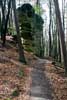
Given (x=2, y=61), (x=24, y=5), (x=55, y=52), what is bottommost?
(x=55, y=52)

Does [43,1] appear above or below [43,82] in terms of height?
above

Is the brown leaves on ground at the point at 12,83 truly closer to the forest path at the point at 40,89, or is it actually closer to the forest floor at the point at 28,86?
the forest floor at the point at 28,86

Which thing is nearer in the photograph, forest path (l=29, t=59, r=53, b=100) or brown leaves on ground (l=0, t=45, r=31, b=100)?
brown leaves on ground (l=0, t=45, r=31, b=100)

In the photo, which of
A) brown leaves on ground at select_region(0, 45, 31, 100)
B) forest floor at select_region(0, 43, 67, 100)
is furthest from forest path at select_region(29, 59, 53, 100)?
brown leaves on ground at select_region(0, 45, 31, 100)

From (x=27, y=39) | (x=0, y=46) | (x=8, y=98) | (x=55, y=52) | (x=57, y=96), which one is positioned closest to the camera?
(x=8, y=98)

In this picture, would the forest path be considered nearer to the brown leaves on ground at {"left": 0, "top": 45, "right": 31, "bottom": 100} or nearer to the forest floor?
the forest floor

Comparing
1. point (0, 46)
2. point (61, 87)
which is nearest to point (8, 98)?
point (61, 87)

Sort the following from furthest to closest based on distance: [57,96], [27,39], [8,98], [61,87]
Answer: [27,39] → [61,87] → [57,96] → [8,98]

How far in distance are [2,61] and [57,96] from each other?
8.10 m

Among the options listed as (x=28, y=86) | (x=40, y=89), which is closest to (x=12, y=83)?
(x=28, y=86)

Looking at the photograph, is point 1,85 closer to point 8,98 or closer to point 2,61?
point 8,98

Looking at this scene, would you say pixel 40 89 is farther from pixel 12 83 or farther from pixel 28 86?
pixel 12 83

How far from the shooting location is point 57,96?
490 inches

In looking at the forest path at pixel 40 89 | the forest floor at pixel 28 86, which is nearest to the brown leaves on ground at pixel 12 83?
the forest floor at pixel 28 86
